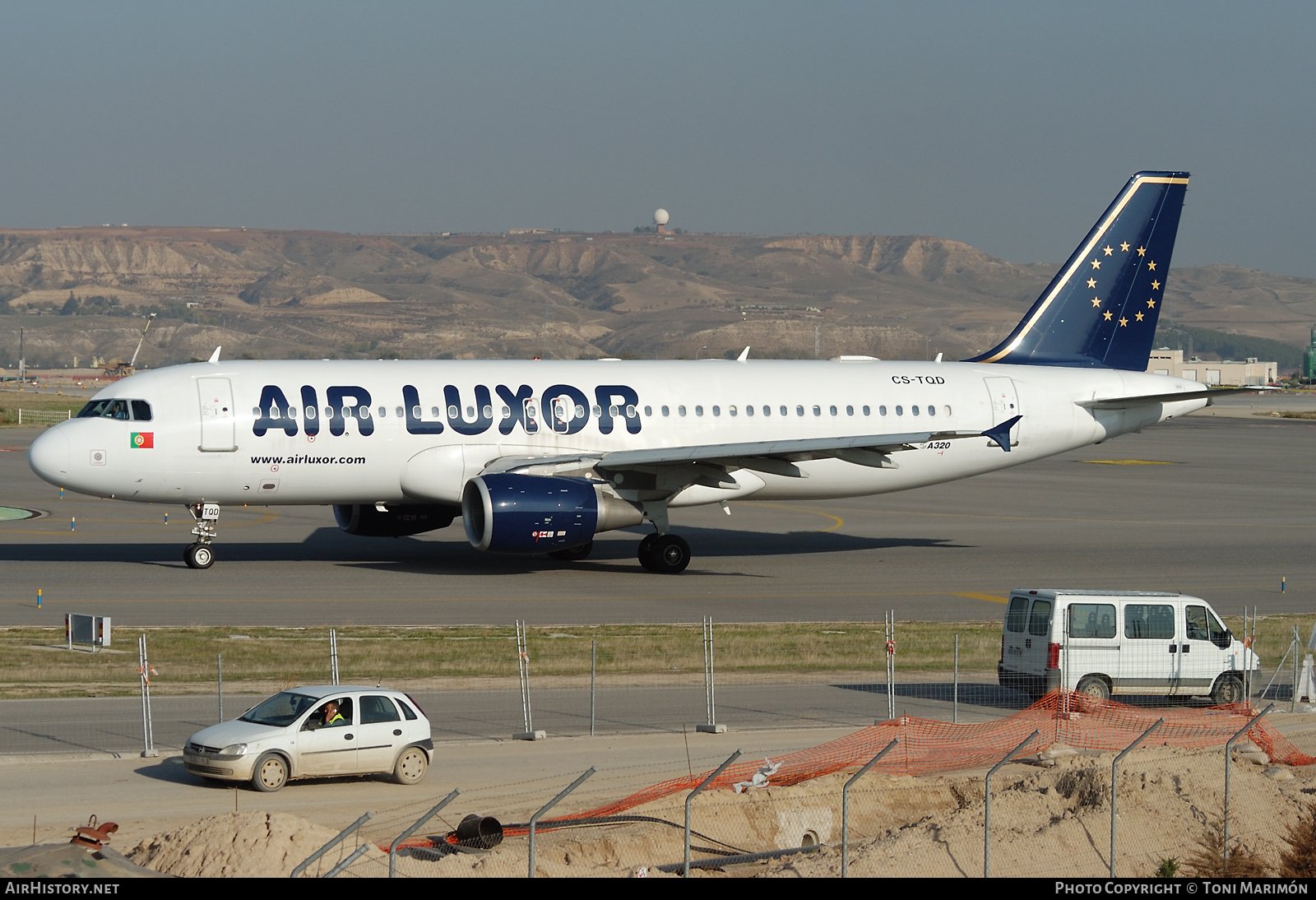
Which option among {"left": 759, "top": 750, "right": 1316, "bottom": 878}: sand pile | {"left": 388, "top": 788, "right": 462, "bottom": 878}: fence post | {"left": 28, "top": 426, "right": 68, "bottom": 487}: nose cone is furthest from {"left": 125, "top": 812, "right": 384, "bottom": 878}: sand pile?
{"left": 28, "top": 426, "right": 68, "bottom": 487}: nose cone

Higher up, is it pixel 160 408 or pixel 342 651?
pixel 160 408

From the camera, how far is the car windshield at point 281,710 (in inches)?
795

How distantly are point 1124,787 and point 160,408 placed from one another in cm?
2723

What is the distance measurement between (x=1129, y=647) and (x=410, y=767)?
12.3 m

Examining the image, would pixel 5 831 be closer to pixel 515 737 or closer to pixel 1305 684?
pixel 515 737

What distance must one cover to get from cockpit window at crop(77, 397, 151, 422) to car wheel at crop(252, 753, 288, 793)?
20.6 meters

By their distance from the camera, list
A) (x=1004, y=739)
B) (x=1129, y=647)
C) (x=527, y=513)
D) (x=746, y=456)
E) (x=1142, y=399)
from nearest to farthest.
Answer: (x=1004, y=739) < (x=1129, y=647) < (x=527, y=513) < (x=746, y=456) < (x=1142, y=399)

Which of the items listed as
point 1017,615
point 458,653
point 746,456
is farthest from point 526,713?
point 746,456

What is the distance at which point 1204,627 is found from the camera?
25.8 meters

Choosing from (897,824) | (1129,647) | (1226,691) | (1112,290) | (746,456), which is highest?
(1112,290)

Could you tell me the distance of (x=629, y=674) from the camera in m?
28.1

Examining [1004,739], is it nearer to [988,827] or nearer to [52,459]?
[988,827]

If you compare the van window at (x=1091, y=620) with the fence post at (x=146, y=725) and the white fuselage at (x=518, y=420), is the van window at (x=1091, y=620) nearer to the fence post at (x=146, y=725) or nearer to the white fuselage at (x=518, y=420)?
the fence post at (x=146, y=725)
